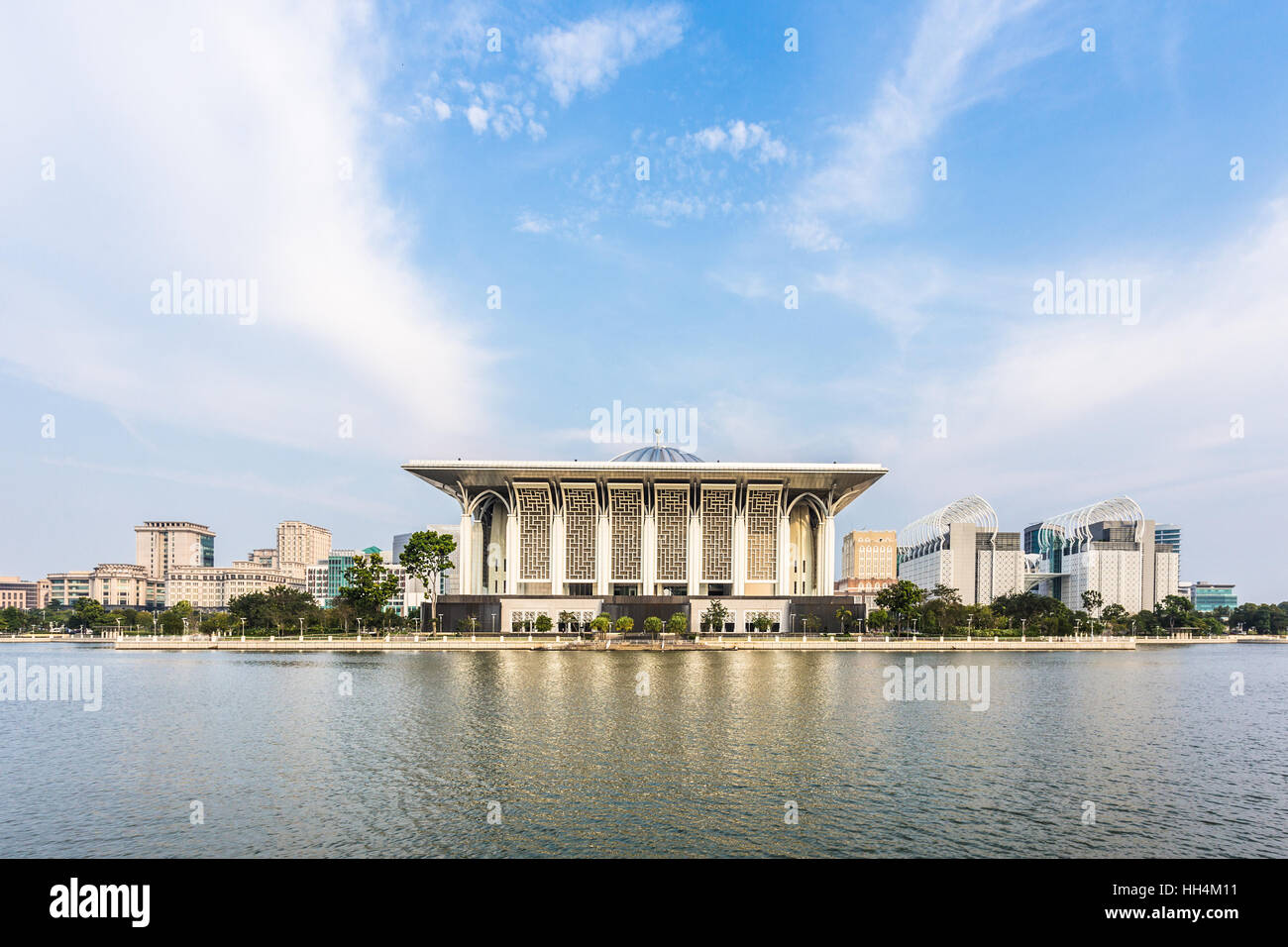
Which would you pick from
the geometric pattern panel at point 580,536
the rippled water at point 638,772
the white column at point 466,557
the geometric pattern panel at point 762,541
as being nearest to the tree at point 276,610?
the white column at point 466,557

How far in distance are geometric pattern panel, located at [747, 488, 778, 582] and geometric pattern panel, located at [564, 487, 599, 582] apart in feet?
61.1

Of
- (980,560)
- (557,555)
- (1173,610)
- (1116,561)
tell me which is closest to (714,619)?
(557,555)

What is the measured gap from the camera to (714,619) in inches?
3438

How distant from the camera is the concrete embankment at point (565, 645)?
75188 mm

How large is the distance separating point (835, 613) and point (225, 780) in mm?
76022

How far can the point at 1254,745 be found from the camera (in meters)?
28.4

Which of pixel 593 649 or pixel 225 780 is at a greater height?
pixel 225 780

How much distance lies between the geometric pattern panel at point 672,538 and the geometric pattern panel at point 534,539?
13358mm

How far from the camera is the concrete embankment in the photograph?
75188 mm

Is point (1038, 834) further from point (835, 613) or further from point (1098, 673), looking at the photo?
point (835, 613)

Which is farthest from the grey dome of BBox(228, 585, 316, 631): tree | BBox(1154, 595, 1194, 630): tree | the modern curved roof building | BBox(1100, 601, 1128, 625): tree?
BBox(1154, 595, 1194, 630): tree

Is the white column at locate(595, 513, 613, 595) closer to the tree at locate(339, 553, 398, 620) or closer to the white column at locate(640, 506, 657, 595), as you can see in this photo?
the white column at locate(640, 506, 657, 595)
